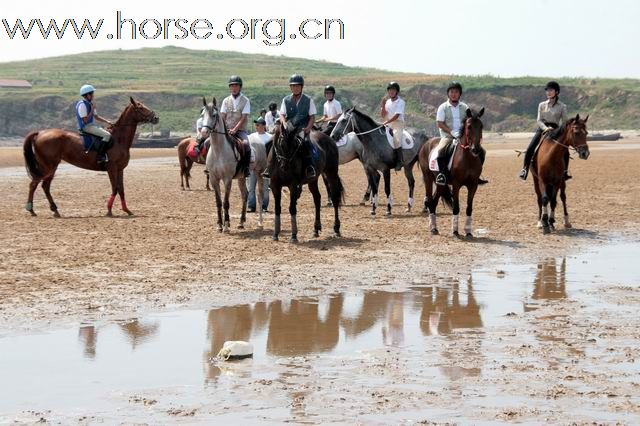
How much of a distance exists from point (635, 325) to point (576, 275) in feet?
10.8

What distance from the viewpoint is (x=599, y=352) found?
871 cm

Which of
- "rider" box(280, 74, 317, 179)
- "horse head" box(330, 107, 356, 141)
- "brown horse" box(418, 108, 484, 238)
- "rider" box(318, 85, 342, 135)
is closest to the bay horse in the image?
"rider" box(280, 74, 317, 179)

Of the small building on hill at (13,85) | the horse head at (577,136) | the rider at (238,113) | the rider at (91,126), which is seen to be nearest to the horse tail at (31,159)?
the rider at (91,126)

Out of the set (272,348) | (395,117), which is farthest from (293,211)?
(272,348)

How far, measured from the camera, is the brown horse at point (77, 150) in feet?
67.1

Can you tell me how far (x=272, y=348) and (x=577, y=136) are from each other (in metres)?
9.47

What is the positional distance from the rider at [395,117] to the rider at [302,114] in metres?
4.52

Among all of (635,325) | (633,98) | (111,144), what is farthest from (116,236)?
Answer: (633,98)

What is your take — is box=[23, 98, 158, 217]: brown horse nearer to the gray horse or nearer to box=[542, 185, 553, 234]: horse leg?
the gray horse

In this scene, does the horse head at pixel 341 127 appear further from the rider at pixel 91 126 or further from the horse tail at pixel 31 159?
the horse tail at pixel 31 159

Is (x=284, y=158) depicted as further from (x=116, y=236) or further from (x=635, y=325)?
(x=635, y=325)

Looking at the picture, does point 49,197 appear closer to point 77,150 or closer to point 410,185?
point 77,150

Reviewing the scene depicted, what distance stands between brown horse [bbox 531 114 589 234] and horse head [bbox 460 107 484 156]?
1.80m

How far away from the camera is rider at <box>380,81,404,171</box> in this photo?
2062 centimetres
